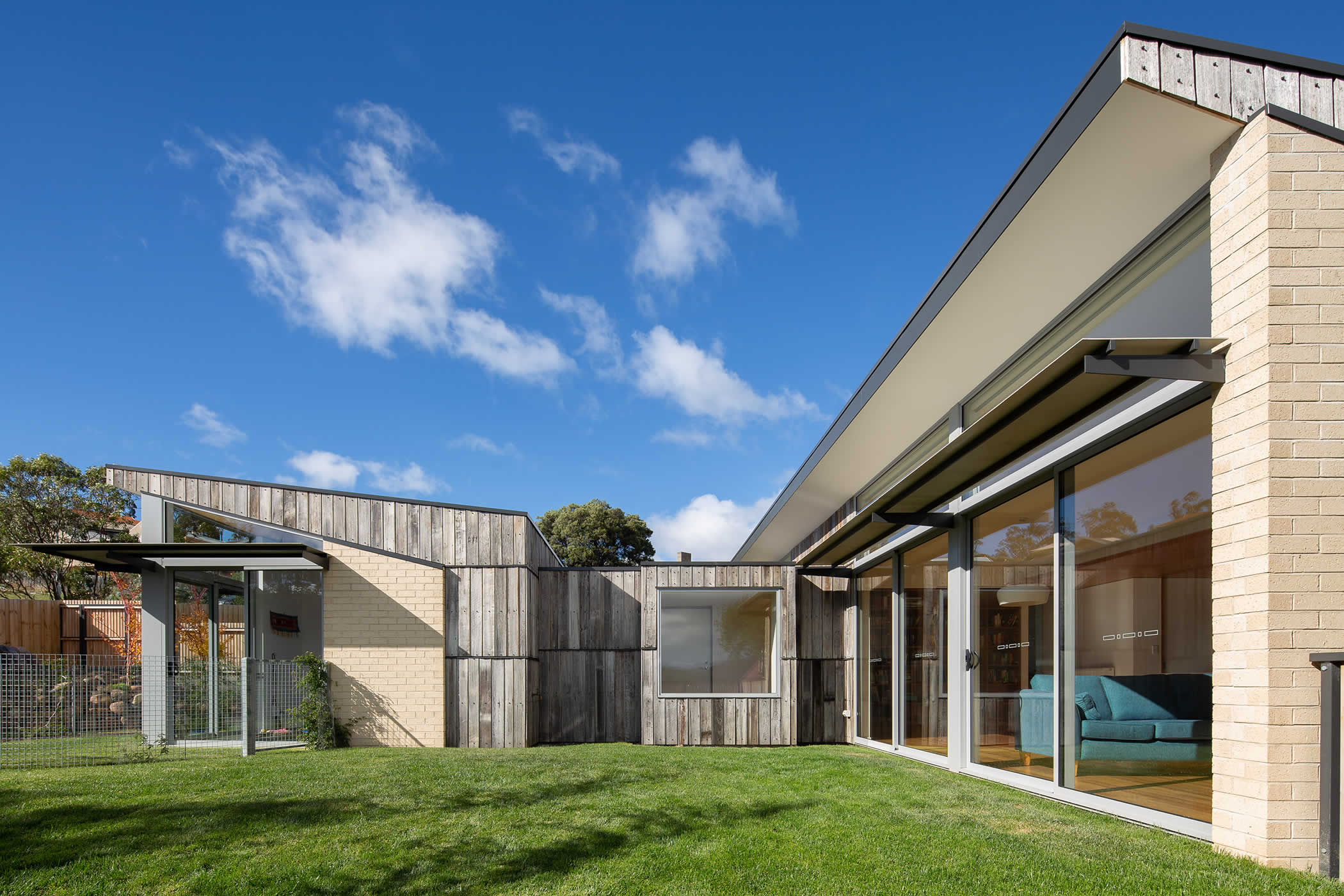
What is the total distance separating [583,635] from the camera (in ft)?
40.2

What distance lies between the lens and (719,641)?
11852mm

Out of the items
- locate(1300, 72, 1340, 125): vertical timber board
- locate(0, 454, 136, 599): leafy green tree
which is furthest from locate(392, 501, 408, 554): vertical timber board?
locate(0, 454, 136, 599): leafy green tree

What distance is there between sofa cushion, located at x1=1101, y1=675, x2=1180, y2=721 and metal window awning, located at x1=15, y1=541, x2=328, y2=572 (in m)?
9.54

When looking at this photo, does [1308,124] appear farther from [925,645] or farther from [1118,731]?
[925,645]

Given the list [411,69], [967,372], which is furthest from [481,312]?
[967,372]

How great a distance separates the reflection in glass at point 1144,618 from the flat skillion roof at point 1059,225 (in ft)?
2.96

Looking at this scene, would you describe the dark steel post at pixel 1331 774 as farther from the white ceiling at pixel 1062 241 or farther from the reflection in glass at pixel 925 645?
the reflection in glass at pixel 925 645

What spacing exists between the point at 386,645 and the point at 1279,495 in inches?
Result: 414

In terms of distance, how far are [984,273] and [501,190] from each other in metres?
12.2

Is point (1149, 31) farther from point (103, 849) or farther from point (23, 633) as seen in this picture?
point (23, 633)

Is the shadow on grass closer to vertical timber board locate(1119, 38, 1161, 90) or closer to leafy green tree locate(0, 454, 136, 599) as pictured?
vertical timber board locate(1119, 38, 1161, 90)

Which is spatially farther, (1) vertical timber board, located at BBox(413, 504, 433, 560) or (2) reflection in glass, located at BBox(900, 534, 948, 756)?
(1) vertical timber board, located at BBox(413, 504, 433, 560)

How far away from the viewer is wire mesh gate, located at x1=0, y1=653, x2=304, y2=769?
884 cm

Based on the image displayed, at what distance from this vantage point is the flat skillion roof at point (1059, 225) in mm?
4141
